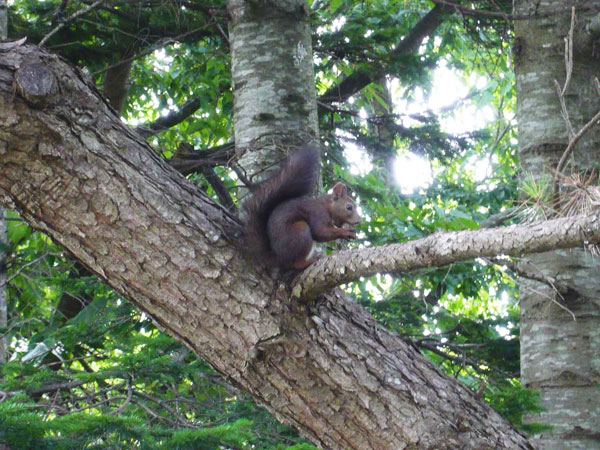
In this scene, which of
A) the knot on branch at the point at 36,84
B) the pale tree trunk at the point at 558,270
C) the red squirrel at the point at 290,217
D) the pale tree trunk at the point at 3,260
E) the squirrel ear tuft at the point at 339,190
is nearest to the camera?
the knot on branch at the point at 36,84

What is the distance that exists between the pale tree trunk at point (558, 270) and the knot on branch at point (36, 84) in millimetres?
2086

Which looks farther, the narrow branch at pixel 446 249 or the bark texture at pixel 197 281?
the bark texture at pixel 197 281

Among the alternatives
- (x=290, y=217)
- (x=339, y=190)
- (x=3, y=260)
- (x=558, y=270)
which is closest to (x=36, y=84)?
(x=290, y=217)

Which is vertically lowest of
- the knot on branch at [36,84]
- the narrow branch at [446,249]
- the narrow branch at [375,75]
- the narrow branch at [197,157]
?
the narrow branch at [446,249]

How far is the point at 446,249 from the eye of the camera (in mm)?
1796

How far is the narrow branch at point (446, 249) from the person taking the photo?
63.5 inches

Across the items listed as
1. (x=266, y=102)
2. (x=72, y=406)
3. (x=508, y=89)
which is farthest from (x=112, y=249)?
(x=508, y=89)


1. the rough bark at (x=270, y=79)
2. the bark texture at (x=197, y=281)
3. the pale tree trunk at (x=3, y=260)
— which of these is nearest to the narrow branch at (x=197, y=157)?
the rough bark at (x=270, y=79)

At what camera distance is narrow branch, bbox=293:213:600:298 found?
161cm

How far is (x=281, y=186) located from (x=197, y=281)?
62 cm

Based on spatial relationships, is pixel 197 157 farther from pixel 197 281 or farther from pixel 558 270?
pixel 558 270

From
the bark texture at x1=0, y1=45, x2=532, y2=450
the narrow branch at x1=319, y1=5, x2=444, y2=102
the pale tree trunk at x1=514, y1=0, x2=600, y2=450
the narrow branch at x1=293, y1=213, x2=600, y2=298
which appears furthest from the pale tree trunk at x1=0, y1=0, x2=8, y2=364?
the pale tree trunk at x1=514, y1=0, x2=600, y2=450

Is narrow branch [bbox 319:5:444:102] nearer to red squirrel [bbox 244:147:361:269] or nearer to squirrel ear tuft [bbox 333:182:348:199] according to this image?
squirrel ear tuft [bbox 333:182:348:199]

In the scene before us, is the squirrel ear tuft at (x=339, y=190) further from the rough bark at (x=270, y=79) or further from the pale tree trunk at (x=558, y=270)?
the pale tree trunk at (x=558, y=270)
